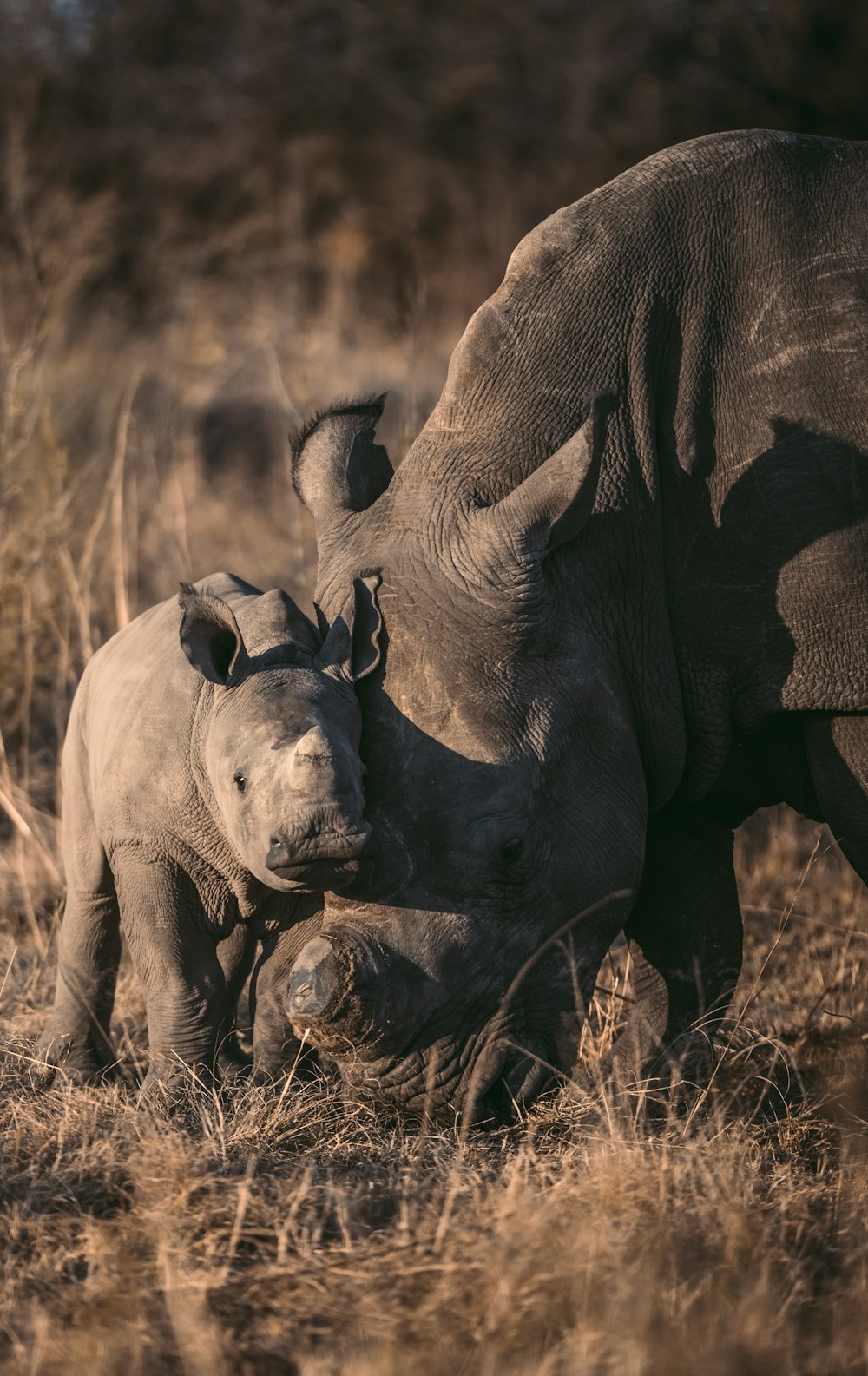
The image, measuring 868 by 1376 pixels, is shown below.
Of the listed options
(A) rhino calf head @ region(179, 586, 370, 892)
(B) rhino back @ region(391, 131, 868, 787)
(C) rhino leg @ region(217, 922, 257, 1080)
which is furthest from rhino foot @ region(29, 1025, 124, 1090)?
(B) rhino back @ region(391, 131, 868, 787)

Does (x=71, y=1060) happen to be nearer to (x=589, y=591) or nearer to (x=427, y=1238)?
(x=427, y=1238)

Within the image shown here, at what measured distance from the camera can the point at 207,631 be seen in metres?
4.10

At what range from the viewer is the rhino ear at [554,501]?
14.0 feet

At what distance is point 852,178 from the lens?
4922 millimetres

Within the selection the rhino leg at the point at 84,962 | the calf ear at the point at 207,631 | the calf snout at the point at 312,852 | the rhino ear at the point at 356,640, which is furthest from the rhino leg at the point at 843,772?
the rhino leg at the point at 84,962

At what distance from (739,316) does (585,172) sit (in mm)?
10927

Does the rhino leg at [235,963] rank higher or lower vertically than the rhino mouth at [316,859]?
lower

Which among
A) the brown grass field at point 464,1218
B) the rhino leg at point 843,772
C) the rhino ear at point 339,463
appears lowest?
the brown grass field at point 464,1218

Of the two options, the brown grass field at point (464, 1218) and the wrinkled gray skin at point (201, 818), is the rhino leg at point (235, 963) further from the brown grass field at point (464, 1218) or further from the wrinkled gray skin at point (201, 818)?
the brown grass field at point (464, 1218)

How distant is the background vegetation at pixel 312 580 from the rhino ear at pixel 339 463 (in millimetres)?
1709

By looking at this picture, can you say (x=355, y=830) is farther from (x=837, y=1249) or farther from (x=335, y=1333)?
(x=837, y=1249)

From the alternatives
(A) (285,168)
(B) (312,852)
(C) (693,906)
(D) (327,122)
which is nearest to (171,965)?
(B) (312,852)

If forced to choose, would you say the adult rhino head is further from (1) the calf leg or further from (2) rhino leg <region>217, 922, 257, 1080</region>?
(1) the calf leg

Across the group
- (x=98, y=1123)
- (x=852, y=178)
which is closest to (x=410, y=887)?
(x=98, y=1123)
